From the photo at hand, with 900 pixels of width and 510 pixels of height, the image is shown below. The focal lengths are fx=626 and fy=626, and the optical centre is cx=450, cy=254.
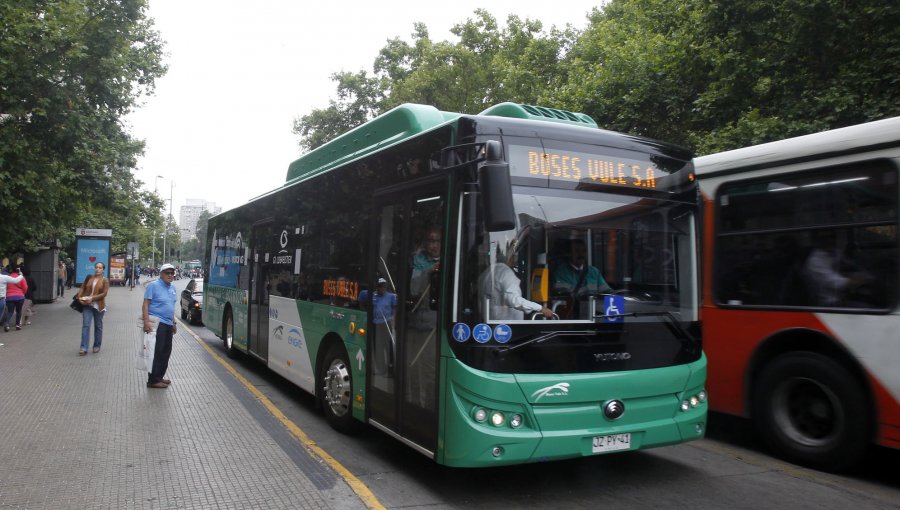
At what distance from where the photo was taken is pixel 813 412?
5.82m

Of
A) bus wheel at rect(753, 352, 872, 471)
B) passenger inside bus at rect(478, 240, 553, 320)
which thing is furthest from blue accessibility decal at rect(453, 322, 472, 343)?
bus wheel at rect(753, 352, 872, 471)

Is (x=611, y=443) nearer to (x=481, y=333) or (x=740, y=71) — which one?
(x=481, y=333)

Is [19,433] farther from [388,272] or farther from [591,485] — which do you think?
[591,485]

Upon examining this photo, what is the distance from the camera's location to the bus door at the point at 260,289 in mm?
9742

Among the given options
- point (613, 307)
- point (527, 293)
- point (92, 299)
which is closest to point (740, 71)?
point (613, 307)

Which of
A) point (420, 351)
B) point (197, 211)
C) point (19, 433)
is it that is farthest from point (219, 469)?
point (197, 211)

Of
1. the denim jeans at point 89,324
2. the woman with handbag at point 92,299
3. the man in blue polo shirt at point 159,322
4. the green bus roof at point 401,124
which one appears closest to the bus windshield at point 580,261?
the green bus roof at point 401,124

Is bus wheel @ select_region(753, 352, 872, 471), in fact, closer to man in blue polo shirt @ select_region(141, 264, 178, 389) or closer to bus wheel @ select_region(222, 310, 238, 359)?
man in blue polo shirt @ select_region(141, 264, 178, 389)

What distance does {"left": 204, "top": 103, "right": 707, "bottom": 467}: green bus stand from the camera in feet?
14.5

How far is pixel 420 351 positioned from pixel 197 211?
15144 centimetres

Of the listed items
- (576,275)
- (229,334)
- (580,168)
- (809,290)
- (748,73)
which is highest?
(748,73)

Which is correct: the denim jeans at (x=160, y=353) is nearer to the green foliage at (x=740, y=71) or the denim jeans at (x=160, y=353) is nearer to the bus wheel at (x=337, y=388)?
the bus wheel at (x=337, y=388)

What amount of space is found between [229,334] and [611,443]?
9.40 metres

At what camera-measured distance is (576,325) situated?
4.66 m
